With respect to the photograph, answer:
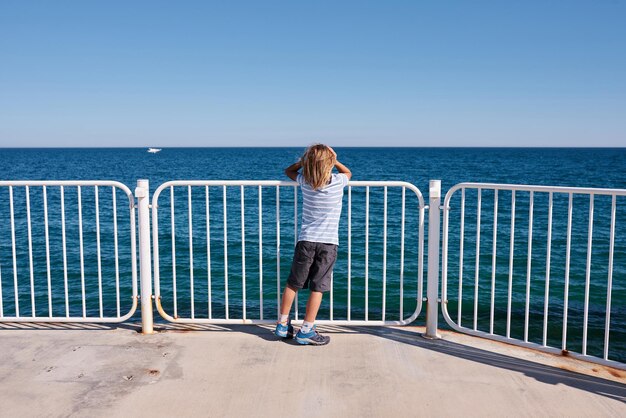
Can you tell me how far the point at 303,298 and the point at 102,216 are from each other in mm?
12529

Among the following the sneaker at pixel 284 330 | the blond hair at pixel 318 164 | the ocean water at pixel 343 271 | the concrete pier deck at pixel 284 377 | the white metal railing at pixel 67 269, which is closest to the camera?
the concrete pier deck at pixel 284 377

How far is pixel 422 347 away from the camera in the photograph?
162 inches

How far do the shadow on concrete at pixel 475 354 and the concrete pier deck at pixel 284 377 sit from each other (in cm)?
1

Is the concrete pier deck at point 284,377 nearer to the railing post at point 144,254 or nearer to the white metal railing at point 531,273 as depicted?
the railing post at point 144,254

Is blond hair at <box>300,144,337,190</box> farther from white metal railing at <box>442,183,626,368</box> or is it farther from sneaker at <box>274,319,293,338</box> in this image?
sneaker at <box>274,319,293,338</box>

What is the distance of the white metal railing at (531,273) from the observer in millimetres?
3811

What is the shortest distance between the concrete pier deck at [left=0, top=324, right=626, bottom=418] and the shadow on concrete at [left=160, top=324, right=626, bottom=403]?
0.04ft

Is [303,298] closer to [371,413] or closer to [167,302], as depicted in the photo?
[167,302]

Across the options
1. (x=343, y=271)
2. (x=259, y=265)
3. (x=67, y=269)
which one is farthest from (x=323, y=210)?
(x=67, y=269)

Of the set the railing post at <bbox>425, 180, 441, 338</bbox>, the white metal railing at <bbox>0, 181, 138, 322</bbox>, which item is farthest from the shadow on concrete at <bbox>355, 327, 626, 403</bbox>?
the white metal railing at <bbox>0, 181, 138, 322</bbox>

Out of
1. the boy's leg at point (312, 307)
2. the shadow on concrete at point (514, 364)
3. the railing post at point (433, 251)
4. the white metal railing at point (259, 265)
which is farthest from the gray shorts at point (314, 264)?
the railing post at point (433, 251)

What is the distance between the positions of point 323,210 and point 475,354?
5.17 feet

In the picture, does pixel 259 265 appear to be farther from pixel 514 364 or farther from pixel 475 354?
pixel 514 364

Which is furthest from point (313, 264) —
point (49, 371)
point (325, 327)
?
point (49, 371)
